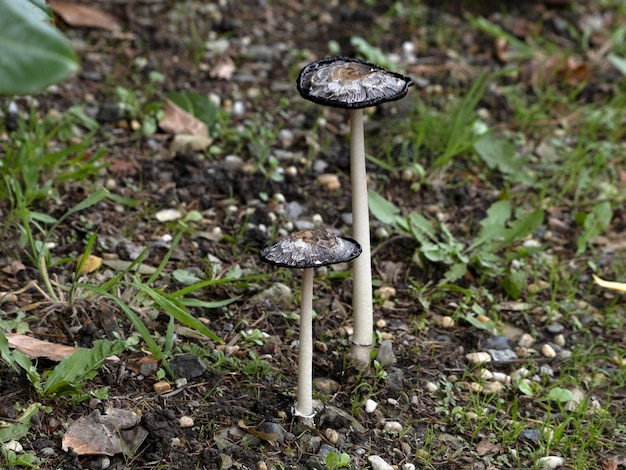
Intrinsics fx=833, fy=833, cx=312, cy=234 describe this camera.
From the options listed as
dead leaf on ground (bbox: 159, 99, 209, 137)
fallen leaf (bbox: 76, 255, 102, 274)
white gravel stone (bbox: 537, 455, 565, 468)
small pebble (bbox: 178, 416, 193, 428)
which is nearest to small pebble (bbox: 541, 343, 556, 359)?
white gravel stone (bbox: 537, 455, 565, 468)

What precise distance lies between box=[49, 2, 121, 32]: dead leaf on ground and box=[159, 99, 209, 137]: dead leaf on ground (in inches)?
40.1

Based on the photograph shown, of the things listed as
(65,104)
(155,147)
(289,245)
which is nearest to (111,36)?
(65,104)

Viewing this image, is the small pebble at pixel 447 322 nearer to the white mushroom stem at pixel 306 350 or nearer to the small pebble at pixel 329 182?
the white mushroom stem at pixel 306 350

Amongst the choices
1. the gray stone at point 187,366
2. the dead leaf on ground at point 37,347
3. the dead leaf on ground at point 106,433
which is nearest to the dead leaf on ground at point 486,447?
the gray stone at point 187,366

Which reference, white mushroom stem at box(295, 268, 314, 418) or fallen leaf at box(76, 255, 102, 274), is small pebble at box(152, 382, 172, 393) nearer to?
white mushroom stem at box(295, 268, 314, 418)

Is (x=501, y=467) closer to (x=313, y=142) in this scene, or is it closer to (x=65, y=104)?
(x=313, y=142)

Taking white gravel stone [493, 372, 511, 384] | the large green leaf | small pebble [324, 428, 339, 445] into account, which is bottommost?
white gravel stone [493, 372, 511, 384]

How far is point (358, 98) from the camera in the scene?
2.41 metres

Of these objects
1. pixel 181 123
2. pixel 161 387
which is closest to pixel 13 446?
pixel 161 387

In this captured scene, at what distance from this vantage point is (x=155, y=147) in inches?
166

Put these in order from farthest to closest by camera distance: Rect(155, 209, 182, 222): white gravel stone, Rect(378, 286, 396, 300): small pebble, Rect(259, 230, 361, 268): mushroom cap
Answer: Rect(155, 209, 182, 222): white gravel stone < Rect(378, 286, 396, 300): small pebble < Rect(259, 230, 361, 268): mushroom cap

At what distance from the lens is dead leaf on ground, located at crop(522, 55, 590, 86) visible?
17.2 ft

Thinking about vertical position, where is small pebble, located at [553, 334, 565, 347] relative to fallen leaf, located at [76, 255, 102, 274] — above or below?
below

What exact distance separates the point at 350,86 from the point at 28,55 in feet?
3.81
